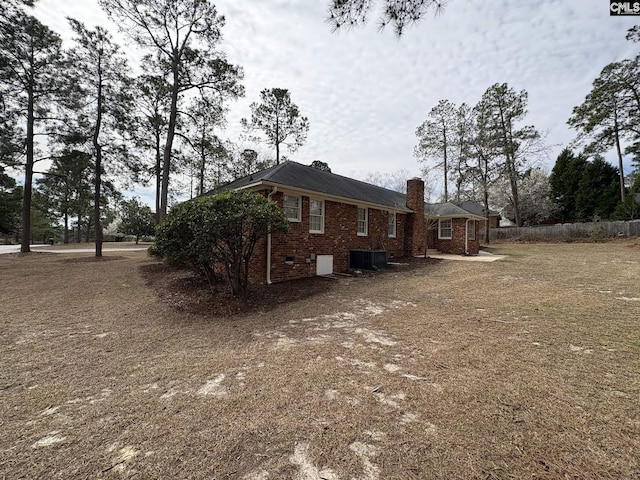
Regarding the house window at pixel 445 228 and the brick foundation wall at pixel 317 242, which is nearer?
the brick foundation wall at pixel 317 242

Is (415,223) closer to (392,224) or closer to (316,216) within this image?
(392,224)

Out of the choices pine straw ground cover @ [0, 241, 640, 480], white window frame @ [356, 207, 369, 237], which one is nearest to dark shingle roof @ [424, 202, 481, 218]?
white window frame @ [356, 207, 369, 237]

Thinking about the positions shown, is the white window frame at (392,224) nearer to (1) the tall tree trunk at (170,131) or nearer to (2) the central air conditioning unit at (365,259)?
(2) the central air conditioning unit at (365,259)

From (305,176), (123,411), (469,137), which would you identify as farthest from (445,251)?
(123,411)

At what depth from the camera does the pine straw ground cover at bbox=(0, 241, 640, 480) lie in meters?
1.82

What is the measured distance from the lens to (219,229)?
5.84m

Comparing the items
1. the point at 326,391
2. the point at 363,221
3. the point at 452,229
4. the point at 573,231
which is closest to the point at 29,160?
the point at 363,221

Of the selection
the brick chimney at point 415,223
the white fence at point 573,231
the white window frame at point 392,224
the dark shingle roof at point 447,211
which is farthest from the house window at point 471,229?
the white fence at point 573,231

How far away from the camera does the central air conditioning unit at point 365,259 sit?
1059cm

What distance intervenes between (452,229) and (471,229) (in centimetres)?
121

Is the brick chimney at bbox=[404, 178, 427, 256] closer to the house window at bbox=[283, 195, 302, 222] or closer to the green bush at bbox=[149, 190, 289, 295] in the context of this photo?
the house window at bbox=[283, 195, 302, 222]

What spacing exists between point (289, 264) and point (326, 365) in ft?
18.6

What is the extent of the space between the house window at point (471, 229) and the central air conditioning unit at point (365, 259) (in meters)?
8.74

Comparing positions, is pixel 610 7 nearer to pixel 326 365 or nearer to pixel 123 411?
pixel 326 365
